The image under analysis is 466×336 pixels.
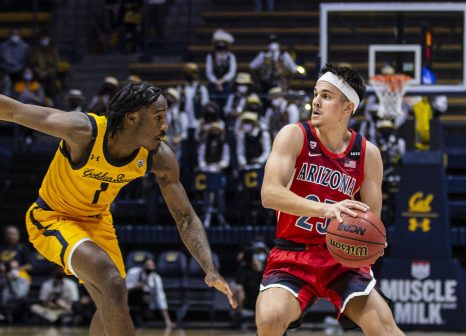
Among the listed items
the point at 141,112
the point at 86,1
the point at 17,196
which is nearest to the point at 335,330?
the point at 17,196

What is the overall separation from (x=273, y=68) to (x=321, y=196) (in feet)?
34.9

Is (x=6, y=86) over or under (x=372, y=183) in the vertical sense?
under

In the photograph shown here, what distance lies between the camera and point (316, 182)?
20.5ft

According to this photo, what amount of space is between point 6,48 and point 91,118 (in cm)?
1264

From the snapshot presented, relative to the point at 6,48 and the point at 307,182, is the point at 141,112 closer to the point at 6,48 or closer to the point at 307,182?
the point at 307,182

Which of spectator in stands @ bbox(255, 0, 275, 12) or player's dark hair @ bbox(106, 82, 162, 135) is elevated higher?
spectator in stands @ bbox(255, 0, 275, 12)

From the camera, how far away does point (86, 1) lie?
20.9 meters

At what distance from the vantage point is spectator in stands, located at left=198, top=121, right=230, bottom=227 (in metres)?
14.9

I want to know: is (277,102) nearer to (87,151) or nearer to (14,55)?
(14,55)

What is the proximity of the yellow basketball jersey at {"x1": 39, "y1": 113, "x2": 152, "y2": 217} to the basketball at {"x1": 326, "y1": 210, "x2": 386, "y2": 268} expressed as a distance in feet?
4.74

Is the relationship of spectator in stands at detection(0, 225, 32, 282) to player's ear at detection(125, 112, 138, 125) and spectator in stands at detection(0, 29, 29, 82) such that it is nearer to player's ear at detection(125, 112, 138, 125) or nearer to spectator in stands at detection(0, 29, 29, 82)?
spectator in stands at detection(0, 29, 29, 82)

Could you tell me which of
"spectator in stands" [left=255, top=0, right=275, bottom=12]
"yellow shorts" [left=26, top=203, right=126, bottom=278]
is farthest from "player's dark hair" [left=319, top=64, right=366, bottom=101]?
"spectator in stands" [left=255, top=0, right=275, bottom=12]

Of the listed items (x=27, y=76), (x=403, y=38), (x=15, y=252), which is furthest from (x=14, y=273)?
(x=403, y=38)

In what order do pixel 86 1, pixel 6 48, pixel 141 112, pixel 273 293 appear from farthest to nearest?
pixel 86 1 → pixel 6 48 → pixel 141 112 → pixel 273 293
